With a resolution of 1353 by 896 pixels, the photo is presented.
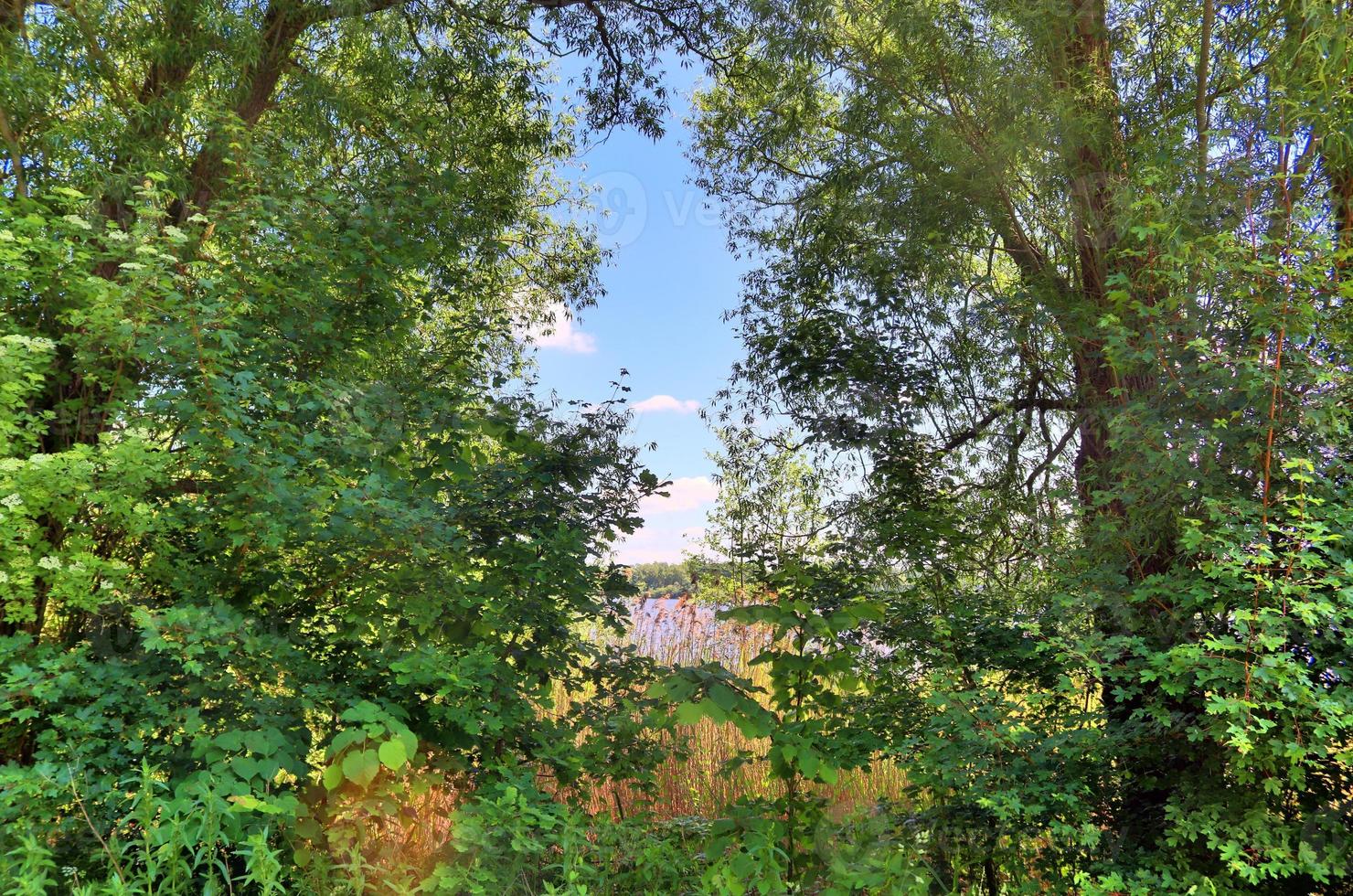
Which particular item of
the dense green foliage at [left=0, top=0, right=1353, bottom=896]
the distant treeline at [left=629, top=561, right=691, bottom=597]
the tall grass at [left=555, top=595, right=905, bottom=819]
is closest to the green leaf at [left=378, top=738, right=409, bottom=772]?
the dense green foliage at [left=0, top=0, right=1353, bottom=896]

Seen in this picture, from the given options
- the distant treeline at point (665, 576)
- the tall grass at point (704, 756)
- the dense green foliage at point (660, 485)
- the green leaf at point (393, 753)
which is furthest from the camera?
the distant treeline at point (665, 576)

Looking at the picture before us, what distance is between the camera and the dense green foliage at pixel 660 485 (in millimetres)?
2703

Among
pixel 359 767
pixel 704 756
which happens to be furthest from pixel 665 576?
pixel 359 767

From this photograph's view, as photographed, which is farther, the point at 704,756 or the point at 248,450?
the point at 704,756

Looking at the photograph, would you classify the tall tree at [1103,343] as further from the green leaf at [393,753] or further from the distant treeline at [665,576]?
the distant treeline at [665,576]

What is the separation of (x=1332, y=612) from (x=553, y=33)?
645 centimetres

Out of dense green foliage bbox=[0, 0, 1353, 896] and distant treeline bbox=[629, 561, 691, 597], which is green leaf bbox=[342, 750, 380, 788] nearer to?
dense green foliage bbox=[0, 0, 1353, 896]

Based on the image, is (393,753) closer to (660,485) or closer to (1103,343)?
(660,485)

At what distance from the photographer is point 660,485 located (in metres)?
4.58

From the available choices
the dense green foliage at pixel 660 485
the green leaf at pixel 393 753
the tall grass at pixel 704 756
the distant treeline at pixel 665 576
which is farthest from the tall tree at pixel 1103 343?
the distant treeline at pixel 665 576

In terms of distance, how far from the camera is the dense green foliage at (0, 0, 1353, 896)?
2703 mm

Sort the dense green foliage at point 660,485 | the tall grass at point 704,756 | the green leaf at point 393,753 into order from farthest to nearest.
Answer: the tall grass at point 704,756, the dense green foliage at point 660,485, the green leaf at point 393,753

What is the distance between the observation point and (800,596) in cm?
450

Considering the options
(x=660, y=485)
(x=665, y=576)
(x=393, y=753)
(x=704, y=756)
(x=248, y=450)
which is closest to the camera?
(x=393, y=753)
